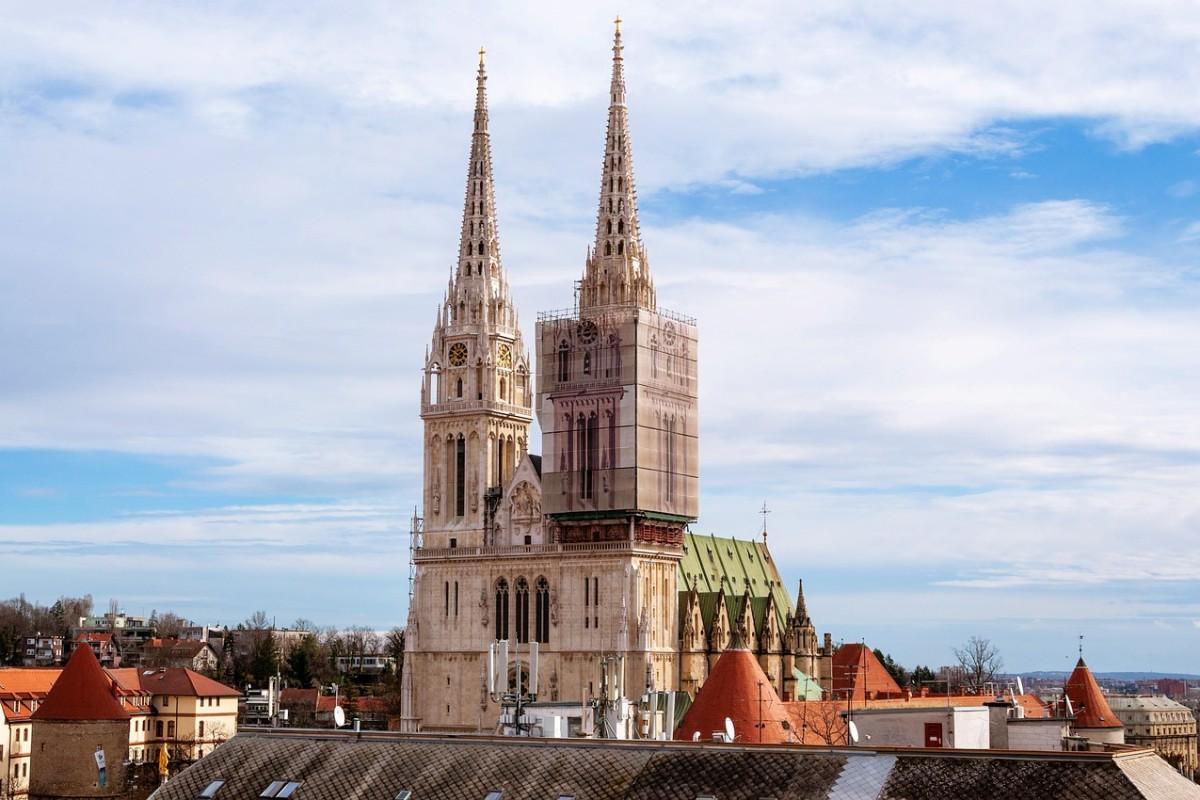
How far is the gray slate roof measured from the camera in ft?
122

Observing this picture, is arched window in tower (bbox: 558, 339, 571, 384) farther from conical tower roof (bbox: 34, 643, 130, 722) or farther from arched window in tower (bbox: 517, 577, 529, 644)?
conical tower roof (bbox: 34, 643, 130, 722)

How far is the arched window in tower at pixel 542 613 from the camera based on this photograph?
11388 centimetres

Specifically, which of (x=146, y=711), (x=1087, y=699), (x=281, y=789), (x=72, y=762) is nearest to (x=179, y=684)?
(x=146, y=711)

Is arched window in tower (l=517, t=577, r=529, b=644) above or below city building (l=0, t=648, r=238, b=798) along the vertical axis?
above

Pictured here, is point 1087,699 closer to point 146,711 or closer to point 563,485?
point 563,485

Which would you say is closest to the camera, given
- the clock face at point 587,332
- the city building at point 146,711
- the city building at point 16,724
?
the city building at point 16,724

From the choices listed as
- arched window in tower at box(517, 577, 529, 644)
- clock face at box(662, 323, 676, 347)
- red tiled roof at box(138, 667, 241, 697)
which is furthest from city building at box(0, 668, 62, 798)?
clock face at box(662, 323, 676, 347)

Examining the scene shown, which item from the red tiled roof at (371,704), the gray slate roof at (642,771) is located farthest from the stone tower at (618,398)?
the gray slate roof at (642,771)

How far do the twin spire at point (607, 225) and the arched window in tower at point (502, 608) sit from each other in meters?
19.4

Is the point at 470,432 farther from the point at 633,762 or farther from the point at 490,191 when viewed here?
the point at 633,762

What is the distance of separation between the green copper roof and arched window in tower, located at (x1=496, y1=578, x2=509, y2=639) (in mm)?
11937

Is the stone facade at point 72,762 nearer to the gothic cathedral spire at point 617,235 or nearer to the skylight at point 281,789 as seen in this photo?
the gothic cathedral spire at point 617,235

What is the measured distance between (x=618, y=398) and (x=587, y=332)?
5653 mm

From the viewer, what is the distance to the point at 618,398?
371 ft
